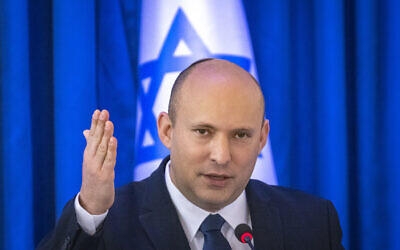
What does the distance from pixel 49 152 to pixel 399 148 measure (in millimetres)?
2036

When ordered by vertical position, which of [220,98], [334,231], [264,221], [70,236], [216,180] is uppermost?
[220,98]

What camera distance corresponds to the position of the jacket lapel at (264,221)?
180 centimetres

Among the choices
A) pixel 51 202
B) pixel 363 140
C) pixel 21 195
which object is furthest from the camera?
pixel 363 140

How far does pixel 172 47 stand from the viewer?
2.26 metres

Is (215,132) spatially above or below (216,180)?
above

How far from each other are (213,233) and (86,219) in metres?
0.50

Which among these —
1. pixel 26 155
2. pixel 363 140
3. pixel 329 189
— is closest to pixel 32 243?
pixel 26 155

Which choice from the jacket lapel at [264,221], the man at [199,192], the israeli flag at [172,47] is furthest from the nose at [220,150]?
the israeli flag at [172,47]

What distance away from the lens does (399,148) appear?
260cm

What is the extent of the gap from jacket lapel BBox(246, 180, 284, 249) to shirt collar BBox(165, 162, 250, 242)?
2.0 inches

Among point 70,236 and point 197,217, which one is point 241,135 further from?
point 70,236

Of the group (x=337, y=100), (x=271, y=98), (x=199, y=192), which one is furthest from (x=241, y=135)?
(x=337, y=100)

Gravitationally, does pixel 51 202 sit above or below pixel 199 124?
below

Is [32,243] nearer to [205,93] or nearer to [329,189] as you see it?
[205,93]
